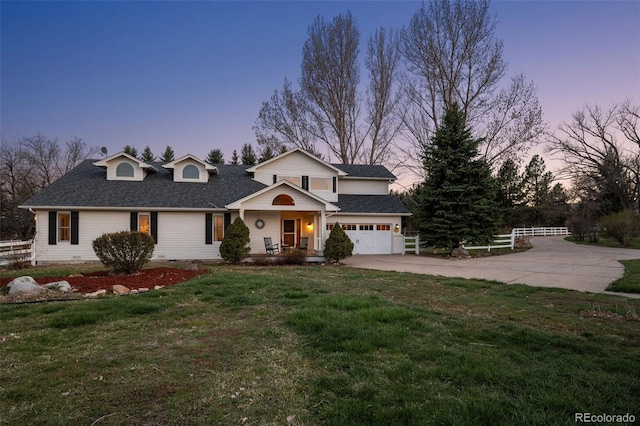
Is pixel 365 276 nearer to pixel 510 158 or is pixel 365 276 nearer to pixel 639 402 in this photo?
pixel 639 402

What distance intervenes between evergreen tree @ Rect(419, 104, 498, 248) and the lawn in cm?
1310

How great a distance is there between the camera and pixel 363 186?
23812mm

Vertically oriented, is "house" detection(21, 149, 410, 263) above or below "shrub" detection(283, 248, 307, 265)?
above

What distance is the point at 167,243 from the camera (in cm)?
1769

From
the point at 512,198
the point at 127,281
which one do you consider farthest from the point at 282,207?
the point at 512,198

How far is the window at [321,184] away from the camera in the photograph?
848 inches

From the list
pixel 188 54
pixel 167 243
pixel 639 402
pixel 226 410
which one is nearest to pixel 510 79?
pixel 188 54

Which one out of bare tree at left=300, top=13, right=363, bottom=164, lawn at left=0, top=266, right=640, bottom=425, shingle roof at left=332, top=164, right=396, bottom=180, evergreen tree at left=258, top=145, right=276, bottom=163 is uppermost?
bare tree at left=300, top=13, right=363, bottom=164

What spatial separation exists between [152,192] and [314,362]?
1710 cm

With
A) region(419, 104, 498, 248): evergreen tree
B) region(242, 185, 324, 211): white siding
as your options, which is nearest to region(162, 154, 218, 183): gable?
region(242, 185, 324, 211): white siding

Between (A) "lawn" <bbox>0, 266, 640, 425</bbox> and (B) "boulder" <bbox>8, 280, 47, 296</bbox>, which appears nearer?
(A) "lawn" <bbox>0, 266, 640, 425</bbox>

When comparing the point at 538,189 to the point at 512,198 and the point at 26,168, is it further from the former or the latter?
the point at 26,168

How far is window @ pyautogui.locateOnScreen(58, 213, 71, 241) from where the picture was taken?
55.1 ft

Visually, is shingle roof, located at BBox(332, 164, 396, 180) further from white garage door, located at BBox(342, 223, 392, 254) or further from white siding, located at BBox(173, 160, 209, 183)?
white siding, located at BBox(173, 160, 209, 183)
